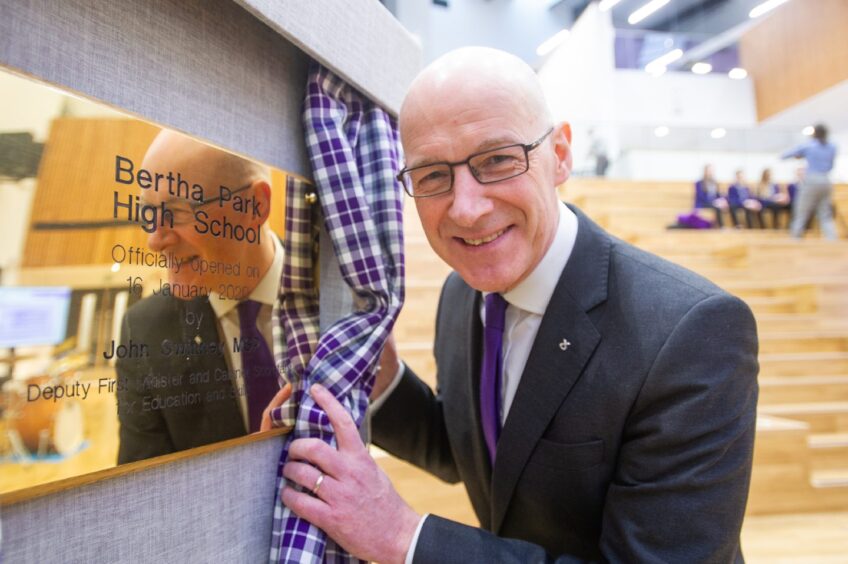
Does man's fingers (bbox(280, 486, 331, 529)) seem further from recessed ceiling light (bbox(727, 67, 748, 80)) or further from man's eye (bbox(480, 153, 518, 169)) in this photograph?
recessed ceiling light (bbox(727, 67, 748, 80))

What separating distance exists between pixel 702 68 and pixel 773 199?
502 cm

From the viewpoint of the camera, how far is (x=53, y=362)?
541 mm

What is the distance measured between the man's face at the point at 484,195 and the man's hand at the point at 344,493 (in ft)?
1.27

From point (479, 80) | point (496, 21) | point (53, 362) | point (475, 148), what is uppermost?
point (496, 21)

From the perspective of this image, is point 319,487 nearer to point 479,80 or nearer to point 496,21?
point 479,80

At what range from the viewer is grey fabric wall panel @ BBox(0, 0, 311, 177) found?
57 centimetres

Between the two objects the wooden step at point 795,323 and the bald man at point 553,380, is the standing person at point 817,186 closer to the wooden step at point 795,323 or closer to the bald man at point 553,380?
the wooden step at point 795,323

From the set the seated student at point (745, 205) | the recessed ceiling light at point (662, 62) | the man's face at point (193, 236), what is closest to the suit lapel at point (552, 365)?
the man's face at point (193, 236)

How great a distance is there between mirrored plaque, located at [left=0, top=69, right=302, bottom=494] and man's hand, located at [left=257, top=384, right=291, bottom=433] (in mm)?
19

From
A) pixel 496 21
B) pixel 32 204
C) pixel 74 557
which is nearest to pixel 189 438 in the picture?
pixel 74 557

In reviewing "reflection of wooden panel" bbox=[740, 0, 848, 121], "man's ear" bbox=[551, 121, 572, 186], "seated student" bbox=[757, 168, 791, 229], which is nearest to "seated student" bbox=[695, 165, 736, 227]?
"seated student" bbox=[757, 168, 791, 229]

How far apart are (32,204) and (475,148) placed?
66cm

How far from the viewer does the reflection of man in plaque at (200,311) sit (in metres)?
0.64

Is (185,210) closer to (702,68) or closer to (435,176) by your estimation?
(435,176)
